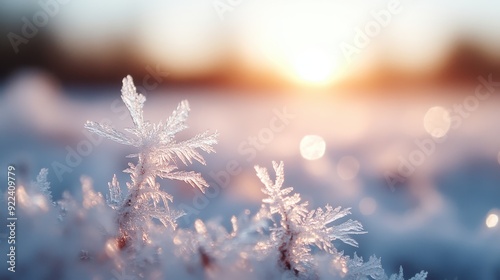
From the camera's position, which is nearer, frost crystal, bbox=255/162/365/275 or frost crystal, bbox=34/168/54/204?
frost crystal, bbox=255/162/365/275

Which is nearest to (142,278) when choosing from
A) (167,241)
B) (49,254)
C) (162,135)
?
(167,241)

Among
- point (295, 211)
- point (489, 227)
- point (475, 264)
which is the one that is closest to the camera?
point (295, 211)

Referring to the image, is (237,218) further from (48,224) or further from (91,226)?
(48,224)

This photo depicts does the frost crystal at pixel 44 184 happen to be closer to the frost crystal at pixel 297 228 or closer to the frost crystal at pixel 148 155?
the frost crystal at pixel 148 155

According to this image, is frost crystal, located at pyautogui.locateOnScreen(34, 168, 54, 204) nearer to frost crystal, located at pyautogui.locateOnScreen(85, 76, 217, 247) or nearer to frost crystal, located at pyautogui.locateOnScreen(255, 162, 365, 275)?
frost crystal, located at pyautogui.locateOnScreen(85, 76, 217, 247)

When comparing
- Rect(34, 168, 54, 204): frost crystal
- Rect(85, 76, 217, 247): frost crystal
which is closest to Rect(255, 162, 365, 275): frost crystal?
Rect(85, 76, 217, 247): frost crystal

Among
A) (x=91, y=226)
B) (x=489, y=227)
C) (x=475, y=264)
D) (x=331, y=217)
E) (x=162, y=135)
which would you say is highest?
(x=162, y=135)

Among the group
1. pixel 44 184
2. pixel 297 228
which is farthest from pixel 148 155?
pixel 297 228

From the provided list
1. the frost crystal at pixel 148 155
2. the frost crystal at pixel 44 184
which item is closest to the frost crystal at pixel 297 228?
the frost crystal at pixel 148 155

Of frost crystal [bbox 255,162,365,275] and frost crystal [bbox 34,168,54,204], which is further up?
frost crystal [bbox 34,168,54,204]
